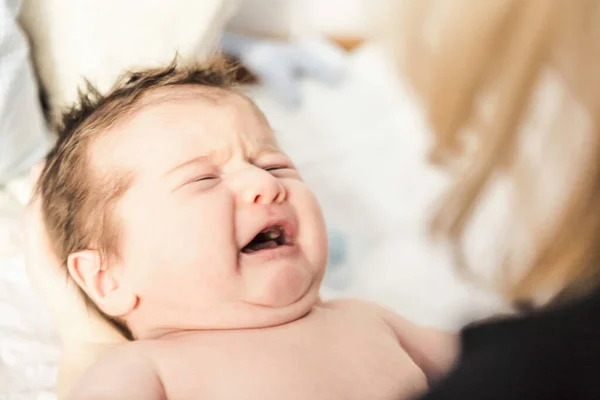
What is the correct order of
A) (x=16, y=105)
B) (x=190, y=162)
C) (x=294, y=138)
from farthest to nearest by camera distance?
(x=294, y=138), (x=16, y=105), (x=190, y=162)

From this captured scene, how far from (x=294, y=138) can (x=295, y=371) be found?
808 mm

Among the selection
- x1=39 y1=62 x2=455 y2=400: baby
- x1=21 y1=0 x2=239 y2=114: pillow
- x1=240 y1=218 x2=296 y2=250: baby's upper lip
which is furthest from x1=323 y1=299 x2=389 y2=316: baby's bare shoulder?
x1=21 y1=0 x2=239 y2=114: pillow

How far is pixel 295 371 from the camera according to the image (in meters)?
0.69

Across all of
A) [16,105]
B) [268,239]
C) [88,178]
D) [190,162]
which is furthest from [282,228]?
[16,105]

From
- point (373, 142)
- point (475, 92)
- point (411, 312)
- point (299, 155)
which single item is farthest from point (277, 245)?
point (373, 142)

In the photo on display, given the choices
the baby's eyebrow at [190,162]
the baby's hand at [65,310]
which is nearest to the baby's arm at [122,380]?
the baby's hand at [65,310]

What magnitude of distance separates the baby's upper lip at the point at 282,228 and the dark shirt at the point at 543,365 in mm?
366

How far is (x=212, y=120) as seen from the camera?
0.81 m

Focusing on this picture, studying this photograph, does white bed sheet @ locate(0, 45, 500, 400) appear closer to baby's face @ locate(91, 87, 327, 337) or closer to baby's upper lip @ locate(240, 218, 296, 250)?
baby's face @ locate(91, 87, 327, 337)

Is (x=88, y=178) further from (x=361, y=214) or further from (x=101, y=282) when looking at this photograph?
(x=361, y=214)

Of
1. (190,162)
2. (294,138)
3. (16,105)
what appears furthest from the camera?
(294,138)

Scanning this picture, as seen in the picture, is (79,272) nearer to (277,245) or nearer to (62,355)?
(62,355)

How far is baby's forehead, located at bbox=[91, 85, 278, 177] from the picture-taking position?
0.78 m

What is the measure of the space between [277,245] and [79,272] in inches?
9.6
